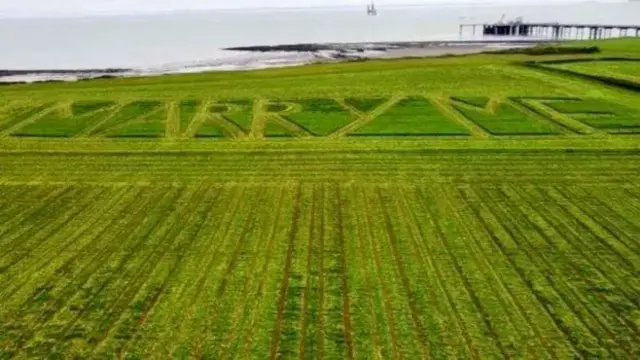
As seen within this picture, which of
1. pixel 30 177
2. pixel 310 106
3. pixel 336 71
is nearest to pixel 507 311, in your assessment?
pixel 30 177

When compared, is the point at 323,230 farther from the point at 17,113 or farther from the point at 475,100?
the point at 17,113

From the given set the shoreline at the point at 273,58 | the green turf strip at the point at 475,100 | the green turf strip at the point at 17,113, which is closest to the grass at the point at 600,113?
the green turf strip at the point at 475,100

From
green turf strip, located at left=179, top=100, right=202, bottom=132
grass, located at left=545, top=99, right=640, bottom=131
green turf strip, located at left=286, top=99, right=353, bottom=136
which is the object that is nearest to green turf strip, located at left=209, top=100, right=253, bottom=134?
green turf strip, located at left=179, top=100, right=202, bottom=132

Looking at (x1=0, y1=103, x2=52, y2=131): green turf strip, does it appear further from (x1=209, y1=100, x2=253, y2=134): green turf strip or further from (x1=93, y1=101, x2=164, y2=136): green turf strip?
(x1=209, y1=100, x2=253, y2=134): green turf strip

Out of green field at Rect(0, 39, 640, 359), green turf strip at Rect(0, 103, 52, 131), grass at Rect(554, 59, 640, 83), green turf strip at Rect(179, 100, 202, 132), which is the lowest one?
green field at Rect(0, 39, 640, 359)

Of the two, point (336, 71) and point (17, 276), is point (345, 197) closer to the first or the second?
point (17, 276)

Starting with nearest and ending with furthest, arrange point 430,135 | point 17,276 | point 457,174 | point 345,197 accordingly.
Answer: point 17,276 → point 345,197 → point 457,174 → point 430,135

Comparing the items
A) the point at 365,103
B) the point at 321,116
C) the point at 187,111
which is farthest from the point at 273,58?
the point at 321,116
